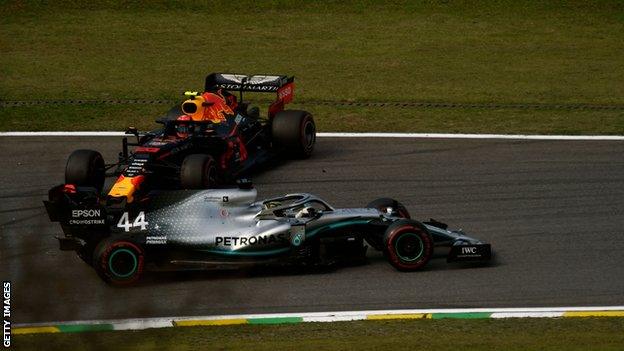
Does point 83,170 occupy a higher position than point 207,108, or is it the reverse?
point 207,108

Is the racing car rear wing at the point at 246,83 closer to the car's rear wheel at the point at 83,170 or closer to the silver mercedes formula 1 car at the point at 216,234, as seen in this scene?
the car's rear wheel at the point at 83,170

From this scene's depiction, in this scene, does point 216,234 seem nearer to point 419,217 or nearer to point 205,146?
point 419,217

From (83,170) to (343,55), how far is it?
1229cm

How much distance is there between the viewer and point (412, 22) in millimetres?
34469

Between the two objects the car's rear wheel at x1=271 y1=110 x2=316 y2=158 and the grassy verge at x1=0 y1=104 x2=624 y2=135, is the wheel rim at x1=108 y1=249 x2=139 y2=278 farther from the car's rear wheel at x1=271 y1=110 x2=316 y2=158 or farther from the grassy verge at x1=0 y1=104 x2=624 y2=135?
the grassy verge at x1=0 y1=104 x2=624 y2=135

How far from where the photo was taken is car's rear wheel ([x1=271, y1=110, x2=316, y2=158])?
23484mm

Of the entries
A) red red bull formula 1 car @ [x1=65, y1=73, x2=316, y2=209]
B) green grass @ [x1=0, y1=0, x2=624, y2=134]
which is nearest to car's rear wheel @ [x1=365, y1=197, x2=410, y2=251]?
red red bull formula 1 car @ [x1=65, y1=73, x2=316, y2=209]

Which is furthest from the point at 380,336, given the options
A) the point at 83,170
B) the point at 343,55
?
the point at 343,55

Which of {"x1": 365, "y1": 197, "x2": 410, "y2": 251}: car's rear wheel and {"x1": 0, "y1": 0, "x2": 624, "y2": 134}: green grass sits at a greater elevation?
{"x1": 0, "y1": 0, "x2": 624, "y2": 134}: green grass

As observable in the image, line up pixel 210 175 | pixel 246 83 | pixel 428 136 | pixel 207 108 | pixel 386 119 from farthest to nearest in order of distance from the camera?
1. pixel 386 119
2. pixel 428 136
3. pixel 246 83
4. pixel 207 108
5. pixel 210 175

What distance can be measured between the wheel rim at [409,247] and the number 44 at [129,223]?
3.20 m

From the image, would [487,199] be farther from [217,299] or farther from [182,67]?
[182,67]

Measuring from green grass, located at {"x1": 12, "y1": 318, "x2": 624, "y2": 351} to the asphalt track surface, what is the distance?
0.61 m

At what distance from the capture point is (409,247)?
17.7m
